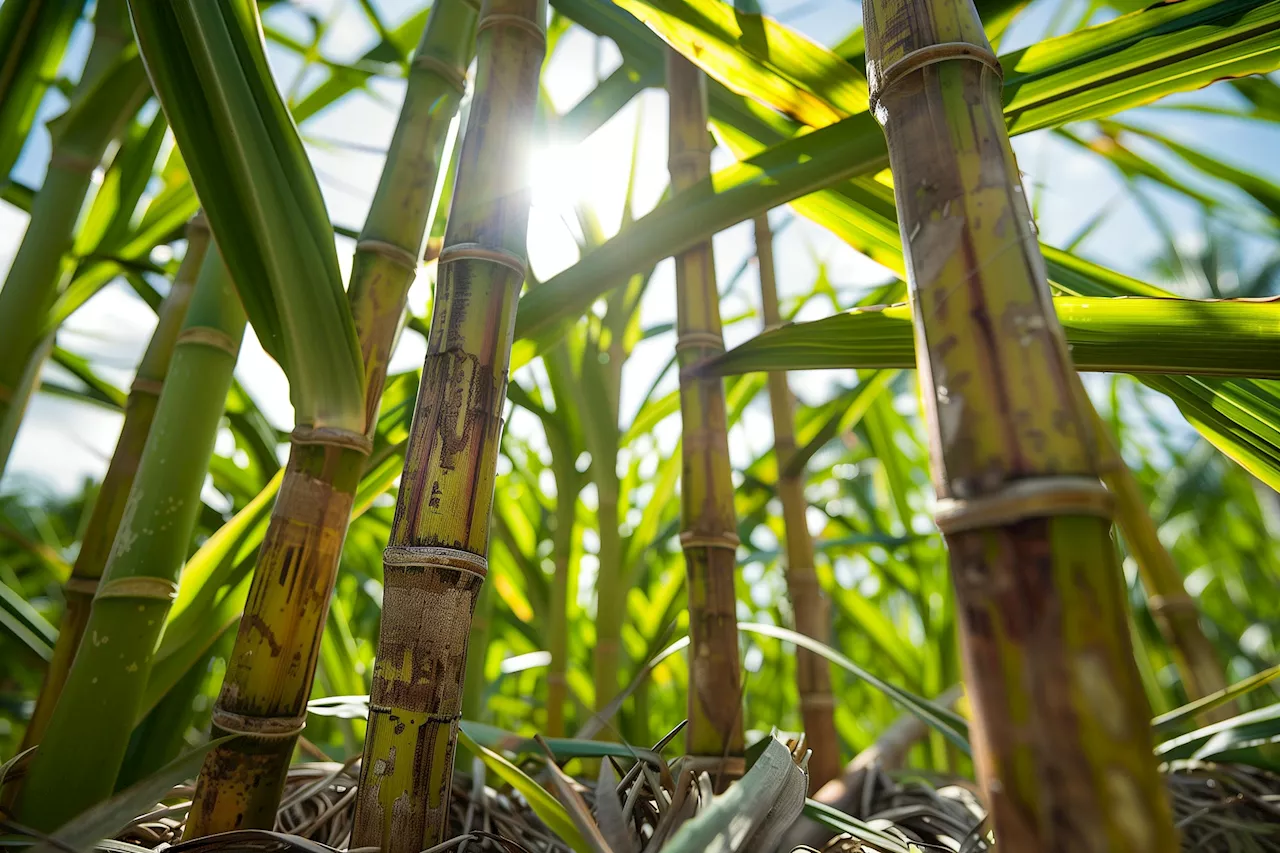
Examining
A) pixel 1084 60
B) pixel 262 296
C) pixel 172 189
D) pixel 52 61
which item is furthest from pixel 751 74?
pixel 52 61

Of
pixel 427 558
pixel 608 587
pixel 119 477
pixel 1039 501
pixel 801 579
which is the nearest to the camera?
pixel 1039 501

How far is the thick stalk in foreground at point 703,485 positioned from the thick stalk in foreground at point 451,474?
6.8 inches

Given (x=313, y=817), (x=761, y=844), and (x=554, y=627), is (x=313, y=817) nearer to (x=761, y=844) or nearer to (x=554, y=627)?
(x=761, y=844)

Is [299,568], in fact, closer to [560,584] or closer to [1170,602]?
[560,584]

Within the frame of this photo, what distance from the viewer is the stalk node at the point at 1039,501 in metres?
0.17

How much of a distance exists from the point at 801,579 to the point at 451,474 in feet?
1.39

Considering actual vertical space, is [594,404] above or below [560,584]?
above

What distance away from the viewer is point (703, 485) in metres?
0.46

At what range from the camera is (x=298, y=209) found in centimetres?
33

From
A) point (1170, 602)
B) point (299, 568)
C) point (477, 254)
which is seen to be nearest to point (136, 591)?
point (299, 568)

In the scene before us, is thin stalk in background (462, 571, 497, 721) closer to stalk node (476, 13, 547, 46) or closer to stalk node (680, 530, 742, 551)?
stalk node (680, 530, 742, 551)

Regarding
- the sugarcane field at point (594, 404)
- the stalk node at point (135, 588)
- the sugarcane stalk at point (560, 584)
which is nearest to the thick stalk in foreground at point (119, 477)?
the sugarcane field at point (594, 404)

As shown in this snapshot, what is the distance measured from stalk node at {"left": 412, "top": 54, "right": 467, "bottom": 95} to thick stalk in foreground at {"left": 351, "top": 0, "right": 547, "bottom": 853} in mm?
78

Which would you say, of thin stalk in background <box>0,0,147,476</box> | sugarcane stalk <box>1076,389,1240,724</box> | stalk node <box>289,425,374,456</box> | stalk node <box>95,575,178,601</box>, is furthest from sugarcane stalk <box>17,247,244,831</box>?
sugarcane stalk <box>1076,389,1240,724</box>
